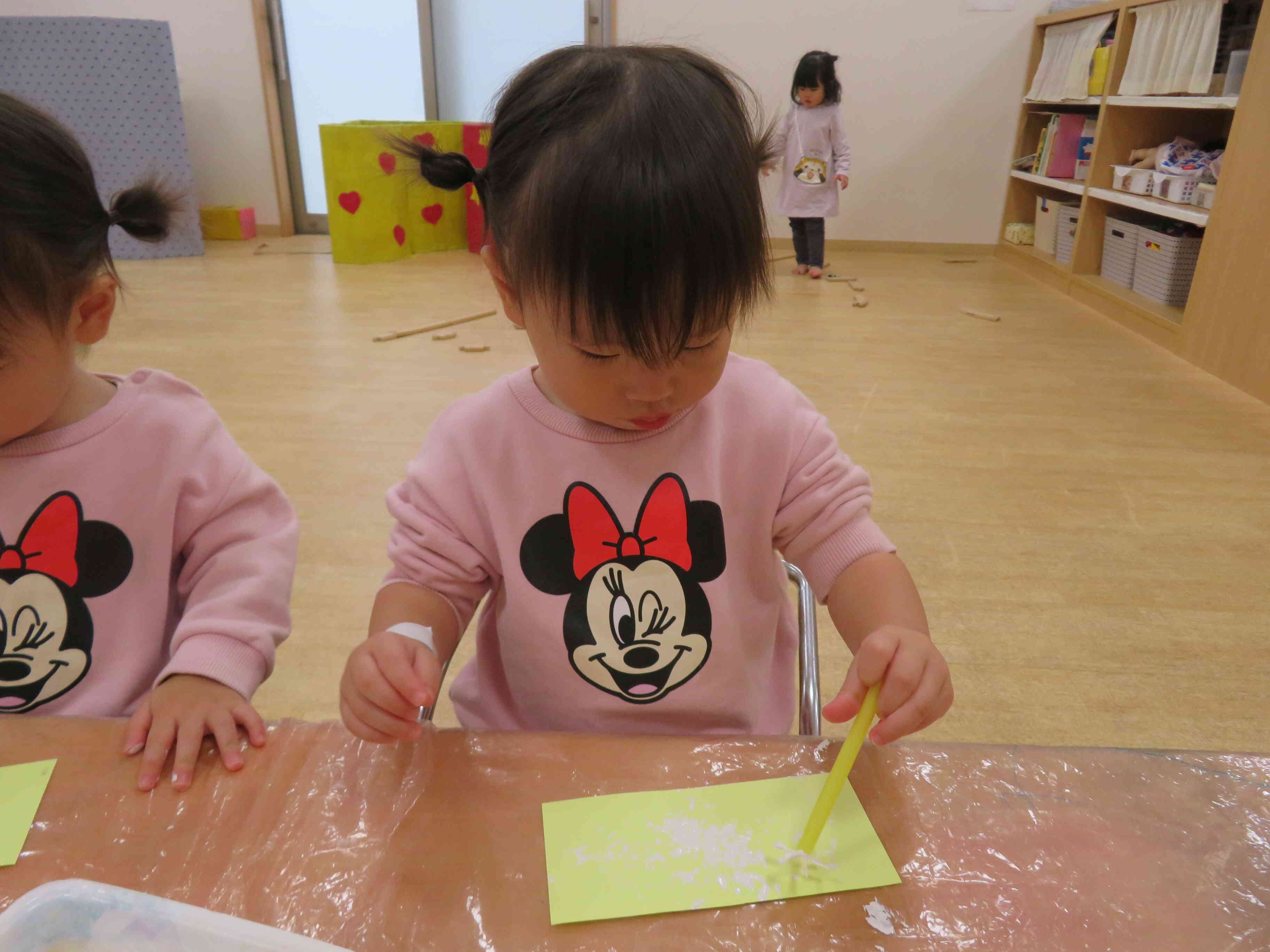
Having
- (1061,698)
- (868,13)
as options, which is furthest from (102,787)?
(868,13)

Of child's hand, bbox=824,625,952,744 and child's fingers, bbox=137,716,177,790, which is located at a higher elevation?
child's hand, bbox=824,625,952,744

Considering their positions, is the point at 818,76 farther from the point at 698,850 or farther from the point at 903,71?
the point at 698,850

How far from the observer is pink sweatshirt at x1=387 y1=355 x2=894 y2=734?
0.62m

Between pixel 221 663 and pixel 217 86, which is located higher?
pixel 217 86

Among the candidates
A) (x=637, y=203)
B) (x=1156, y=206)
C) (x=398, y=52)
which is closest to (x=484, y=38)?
(x=398, y=52)

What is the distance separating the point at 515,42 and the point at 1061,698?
3.95 m

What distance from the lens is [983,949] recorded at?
34cm

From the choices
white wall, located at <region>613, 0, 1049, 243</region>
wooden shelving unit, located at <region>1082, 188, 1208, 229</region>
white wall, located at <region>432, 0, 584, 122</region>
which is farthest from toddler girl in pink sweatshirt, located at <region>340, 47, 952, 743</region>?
white wall, located at <region>432, 0, 584, 122</region>

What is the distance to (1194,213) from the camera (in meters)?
2.41

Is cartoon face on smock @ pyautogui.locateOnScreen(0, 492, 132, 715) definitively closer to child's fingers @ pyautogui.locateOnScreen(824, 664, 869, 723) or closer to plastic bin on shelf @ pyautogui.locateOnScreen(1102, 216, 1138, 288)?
child's fingers @ pyautogui.locateOnScreen(824, 664, 869, 723)

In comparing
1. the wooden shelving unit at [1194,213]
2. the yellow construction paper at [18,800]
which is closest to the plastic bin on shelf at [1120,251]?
the wooden shelving unit at [1194,213]

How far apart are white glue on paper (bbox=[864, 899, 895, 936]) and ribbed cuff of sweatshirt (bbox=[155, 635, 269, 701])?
37 cm

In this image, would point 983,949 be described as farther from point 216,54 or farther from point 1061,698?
point 216,54

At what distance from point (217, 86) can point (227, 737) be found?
4572 millimetres
